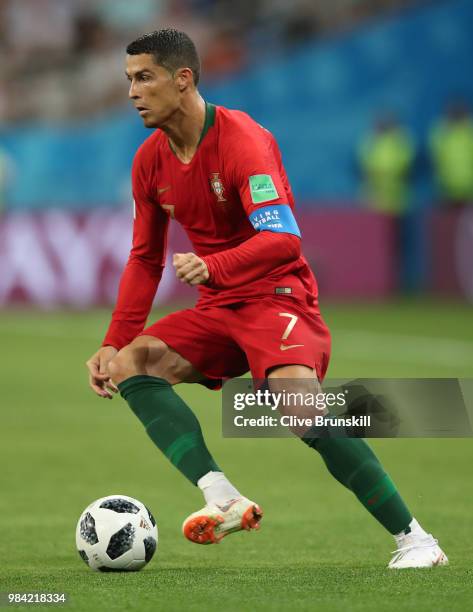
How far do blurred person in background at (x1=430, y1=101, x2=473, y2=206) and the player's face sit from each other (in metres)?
15.5

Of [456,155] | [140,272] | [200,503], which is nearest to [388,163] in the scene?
[456,155]

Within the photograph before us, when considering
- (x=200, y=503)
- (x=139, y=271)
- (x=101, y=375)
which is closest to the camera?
(x=101, y=375)

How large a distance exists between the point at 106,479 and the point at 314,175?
583 inches

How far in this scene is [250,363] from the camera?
5566 millimetres

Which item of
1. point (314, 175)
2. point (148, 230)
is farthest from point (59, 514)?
point (314, 175)

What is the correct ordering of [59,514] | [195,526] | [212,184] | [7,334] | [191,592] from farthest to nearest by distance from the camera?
[7,334] < [59,514] < [212,184] < [195,526] < [191,592]

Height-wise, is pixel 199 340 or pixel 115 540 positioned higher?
pixel 199 340

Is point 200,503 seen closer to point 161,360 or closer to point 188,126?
point 161,360

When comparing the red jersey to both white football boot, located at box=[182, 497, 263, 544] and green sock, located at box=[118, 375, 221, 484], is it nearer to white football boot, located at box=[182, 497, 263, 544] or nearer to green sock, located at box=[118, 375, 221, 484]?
green sock, located at box=[118, 375, 221, 484]

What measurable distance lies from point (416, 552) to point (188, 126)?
1852 millimetres

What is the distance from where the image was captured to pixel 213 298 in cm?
580

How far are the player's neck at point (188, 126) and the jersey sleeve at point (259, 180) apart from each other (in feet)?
0.45

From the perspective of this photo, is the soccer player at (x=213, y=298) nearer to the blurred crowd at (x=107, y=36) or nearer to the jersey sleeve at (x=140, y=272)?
the jersey sleeve at (x=140, y=272)

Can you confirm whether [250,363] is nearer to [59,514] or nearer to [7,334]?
[59,514]
